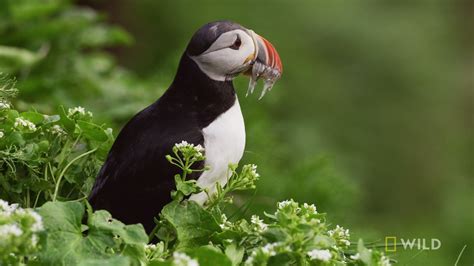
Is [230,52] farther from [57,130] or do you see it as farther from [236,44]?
[57,130]

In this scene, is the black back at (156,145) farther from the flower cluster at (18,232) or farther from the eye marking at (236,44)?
the flower cluster at (18,232)

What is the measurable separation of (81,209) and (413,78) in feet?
24.2

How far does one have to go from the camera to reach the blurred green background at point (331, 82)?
443 centimetres

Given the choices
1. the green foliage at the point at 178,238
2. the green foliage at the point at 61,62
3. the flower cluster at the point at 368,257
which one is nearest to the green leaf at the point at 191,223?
the green foliage at the point at 178,238

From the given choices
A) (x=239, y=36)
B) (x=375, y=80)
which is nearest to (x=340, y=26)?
(x=375, y=80)

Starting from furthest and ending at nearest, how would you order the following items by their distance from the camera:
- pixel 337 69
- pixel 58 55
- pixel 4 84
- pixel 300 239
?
pixel 337 69, pixel 58 55, pixel 4 84, pixel 300 239

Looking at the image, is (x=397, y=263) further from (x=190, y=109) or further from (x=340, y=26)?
(x=340, y=26)

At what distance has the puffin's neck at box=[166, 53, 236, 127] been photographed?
1.86 meters

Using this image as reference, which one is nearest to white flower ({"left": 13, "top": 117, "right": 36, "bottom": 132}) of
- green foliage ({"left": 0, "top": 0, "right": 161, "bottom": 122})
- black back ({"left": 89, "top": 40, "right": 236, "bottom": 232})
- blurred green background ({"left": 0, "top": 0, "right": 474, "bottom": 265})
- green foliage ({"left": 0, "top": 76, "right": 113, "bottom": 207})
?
green foliage ({"left": 0, "top": 76, "right": 113, "bottom": 207})

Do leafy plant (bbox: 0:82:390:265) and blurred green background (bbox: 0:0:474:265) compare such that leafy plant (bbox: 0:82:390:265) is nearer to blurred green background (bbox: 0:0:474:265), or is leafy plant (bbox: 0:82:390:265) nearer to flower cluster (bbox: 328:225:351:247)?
flower cluster (bbox: 328:225:351:247)

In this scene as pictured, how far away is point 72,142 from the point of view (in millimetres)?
1914

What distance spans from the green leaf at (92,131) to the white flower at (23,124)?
0.33 ft

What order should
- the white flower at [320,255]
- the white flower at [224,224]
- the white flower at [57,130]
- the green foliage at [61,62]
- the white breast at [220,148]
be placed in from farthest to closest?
the green foliage at [61,62] → the white flower at [57,130] → the white breast at [220,148] → the white flower at [224,224] → the white flower at [320,255]

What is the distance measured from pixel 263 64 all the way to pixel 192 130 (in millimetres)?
216
